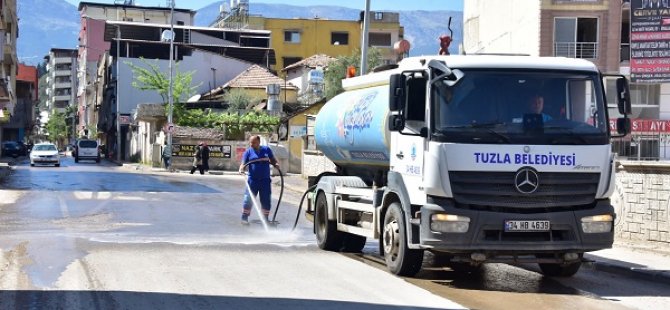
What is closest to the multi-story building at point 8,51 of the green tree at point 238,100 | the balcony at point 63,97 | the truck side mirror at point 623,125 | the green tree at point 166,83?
the green tree at point 166,83

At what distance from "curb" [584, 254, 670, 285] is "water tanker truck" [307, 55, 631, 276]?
0.97 metres

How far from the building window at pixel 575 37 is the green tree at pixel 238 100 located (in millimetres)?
24012

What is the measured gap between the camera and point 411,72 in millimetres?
10562

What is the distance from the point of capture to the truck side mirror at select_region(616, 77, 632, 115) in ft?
35.2

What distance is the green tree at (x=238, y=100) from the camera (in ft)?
200

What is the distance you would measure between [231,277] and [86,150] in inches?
2380

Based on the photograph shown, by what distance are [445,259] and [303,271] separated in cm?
237

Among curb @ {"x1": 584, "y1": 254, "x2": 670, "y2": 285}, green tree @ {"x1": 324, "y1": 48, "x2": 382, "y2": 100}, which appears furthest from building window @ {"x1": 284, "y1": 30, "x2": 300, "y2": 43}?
curb @ {"x1": 584, "y1": 254, "x2": 670, "y2": 285}

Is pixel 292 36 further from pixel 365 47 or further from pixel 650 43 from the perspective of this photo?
pixel 650 43

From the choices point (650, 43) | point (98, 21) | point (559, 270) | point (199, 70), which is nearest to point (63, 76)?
point (98, 21)

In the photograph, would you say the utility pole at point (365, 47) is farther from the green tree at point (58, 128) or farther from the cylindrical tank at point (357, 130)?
the green tree at point (58, 128)

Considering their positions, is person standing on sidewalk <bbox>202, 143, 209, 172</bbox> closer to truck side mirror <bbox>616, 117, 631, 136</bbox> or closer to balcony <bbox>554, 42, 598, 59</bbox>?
balcony <bbox>554, 42, 598, 59</bbox>

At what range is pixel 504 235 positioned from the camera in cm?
1012

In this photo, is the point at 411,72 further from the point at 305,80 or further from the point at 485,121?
the point at 305,80
